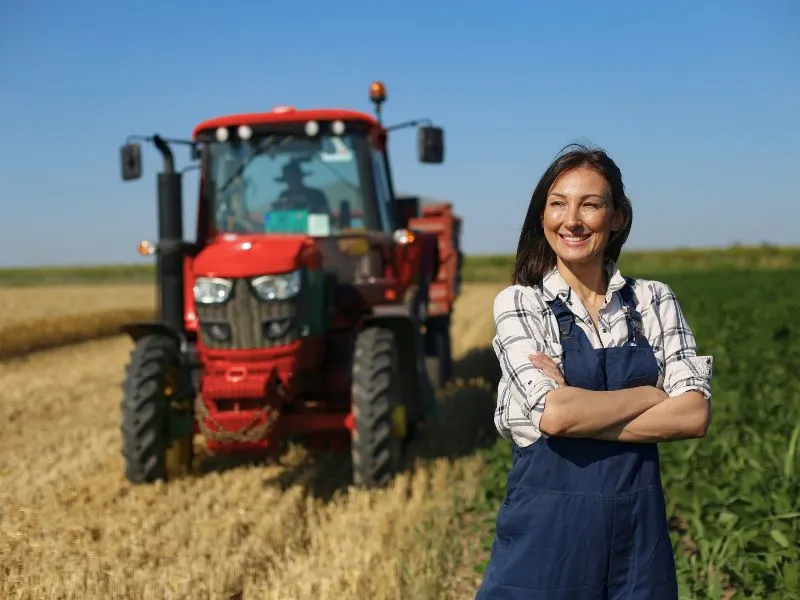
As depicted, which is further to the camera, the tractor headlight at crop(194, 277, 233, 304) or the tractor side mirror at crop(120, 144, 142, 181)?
the tractor side mirror at crop(120, 144, 142, 181)

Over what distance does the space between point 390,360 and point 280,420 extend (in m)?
0.75

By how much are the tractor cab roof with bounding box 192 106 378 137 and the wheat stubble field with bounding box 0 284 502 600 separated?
234 centimetres

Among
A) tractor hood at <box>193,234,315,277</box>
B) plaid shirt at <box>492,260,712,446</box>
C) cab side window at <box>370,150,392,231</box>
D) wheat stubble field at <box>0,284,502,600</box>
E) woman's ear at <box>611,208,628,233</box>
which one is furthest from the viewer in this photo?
cab side window at <box>370,150,392,231</box>

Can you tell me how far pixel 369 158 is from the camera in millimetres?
5652

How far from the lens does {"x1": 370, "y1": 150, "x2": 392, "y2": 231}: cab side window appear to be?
226 inches

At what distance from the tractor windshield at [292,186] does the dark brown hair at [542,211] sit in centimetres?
345

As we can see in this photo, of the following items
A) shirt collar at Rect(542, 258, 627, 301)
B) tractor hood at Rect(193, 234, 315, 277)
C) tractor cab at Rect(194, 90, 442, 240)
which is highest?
tractor cab at Rect(194, 90, 442, 240)

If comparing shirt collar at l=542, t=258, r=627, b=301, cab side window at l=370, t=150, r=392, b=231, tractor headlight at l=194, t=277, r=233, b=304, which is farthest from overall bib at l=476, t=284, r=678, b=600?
cab side window at l=370, t=150, r=392, b=231

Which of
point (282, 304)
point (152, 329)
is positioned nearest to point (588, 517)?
point (282, 304)

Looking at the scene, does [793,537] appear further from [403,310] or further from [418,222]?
[418,222]

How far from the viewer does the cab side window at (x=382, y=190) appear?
5.73m

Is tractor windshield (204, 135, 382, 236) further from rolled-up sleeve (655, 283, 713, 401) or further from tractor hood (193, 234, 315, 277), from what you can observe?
rolled-up sleeve (655, 283, 713, 401)

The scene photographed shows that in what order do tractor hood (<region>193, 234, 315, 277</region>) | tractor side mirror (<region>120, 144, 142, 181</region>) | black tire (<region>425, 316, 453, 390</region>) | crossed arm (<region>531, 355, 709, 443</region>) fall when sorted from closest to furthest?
crossed arm (<region>531, 355, 709, 443</region>)
tractor hood (<region>193, 234, 315, 277</region>)
tractor side mirror (<region>120, 144, 142, 181</region>)
black tire (<region>425, 316, 453, 390</region>)

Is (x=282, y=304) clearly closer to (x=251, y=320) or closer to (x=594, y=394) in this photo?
(x=251, y=320)
